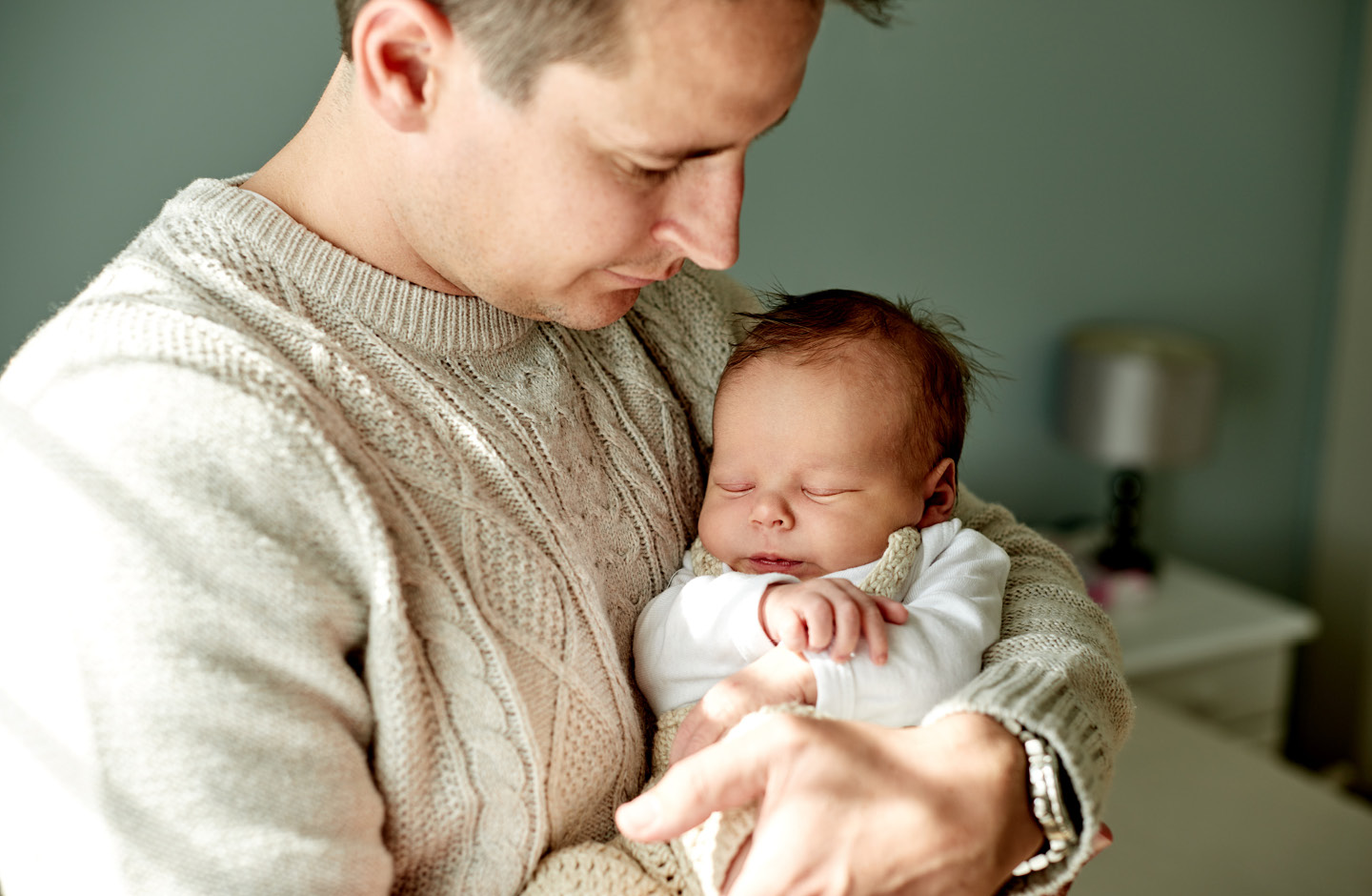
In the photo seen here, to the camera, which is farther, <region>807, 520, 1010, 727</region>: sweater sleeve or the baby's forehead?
the baby's forehead

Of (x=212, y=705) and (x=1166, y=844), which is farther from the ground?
(x=212, y=705)

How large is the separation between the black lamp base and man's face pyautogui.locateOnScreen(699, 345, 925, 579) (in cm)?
205

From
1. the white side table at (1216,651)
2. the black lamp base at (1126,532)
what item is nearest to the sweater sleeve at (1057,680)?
the white side table at (1216,651)

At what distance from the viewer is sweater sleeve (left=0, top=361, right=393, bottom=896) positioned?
0.65m

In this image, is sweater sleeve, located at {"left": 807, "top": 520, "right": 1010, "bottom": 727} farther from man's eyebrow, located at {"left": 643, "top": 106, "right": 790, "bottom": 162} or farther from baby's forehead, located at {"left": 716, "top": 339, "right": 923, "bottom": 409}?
man's eyebrow, located at {"left": 643, "top": 106, "right": 790, "bottom": 162}

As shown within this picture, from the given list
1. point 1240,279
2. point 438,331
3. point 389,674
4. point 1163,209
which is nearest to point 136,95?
point 438,331

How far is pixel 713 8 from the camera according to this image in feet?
2.48

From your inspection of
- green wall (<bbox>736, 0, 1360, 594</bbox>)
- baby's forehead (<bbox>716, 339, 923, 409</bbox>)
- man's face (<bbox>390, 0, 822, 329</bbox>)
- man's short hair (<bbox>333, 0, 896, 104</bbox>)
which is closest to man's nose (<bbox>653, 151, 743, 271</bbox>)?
man's face (<bbox>390, 0, 822, 329</bbox>)

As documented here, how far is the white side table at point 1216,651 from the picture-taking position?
2.73 meters

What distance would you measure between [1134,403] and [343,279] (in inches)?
96.0

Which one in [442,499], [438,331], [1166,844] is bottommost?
[1166,844]

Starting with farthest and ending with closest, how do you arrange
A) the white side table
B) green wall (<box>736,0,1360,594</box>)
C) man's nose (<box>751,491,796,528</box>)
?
1. the white side table
2. green wall (<box>736,0,1360,594</box>)
3. man's nose (<box>751,491,796,528</box>)

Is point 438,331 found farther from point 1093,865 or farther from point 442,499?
point 1093,865

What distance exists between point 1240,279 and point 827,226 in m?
1.50
